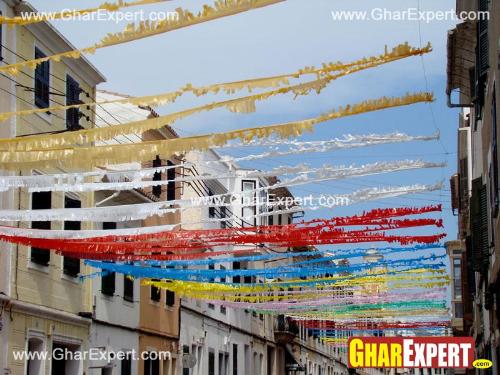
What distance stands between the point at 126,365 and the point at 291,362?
2871cm

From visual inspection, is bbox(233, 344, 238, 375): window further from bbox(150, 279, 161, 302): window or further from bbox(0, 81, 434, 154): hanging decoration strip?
bbox(0, 81, 434, 154): hanging decoration strip

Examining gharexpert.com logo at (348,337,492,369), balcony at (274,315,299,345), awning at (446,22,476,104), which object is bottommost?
gharexpert.com logo at (348,337,492,369)

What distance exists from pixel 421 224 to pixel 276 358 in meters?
35.0

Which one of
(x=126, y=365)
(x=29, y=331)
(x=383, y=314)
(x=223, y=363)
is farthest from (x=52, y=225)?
(x=223, y=363)

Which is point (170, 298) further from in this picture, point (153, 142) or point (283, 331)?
point (153, 142)

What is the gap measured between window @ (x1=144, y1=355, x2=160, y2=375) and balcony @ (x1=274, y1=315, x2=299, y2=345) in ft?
70.1

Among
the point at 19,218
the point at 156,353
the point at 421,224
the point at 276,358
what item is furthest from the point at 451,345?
the point at 276,358

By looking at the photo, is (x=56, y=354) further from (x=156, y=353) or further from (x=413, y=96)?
(x=413, y=96)

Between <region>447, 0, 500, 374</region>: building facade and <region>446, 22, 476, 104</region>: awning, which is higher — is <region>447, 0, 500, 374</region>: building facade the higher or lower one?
the lower one

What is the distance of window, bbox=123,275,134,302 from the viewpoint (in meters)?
28.8

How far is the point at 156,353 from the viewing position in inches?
1228

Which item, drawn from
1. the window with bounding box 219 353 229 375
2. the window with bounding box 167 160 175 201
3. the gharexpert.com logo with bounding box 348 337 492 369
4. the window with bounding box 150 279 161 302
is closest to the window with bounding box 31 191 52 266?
the gharexpert.com logo with bounding box 348 337 492 369

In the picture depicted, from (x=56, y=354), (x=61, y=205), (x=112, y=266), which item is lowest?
(x=56, y=354)

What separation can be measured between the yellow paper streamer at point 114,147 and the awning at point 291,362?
43.0 metres
